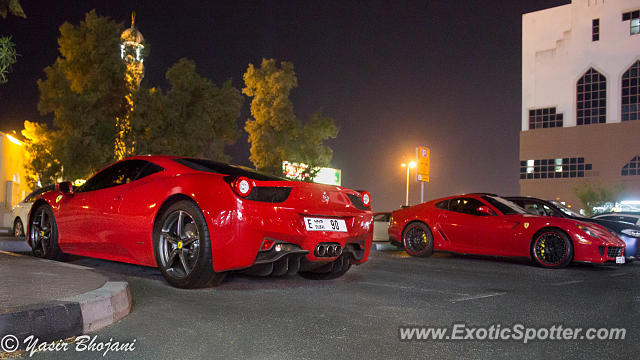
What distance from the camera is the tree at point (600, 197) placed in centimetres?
5622

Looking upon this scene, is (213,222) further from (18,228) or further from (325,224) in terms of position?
(18,228)

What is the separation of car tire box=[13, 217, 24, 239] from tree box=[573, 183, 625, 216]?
56.3 m

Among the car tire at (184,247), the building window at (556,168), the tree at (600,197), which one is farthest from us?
the building window at (556,168)

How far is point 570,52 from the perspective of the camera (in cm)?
6475

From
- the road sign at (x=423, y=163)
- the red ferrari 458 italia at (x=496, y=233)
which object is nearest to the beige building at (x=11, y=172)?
the road sign at (x=423, y=163)

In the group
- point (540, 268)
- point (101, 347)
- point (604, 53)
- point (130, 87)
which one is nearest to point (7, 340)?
point (101, 347)

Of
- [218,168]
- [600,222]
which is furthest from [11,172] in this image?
[600,222]

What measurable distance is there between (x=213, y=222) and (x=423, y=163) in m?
18.5

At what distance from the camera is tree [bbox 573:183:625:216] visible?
56219 mm

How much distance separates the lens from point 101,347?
118 inches

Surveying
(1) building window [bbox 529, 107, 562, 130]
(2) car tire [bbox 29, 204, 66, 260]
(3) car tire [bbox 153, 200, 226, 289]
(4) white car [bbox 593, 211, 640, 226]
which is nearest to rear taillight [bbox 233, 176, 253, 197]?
(3) car tire [bbox 153, 200, 226, 289]

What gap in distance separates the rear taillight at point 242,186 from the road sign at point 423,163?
17861 mm

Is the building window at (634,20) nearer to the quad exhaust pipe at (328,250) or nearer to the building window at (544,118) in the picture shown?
the building window at (544,118)

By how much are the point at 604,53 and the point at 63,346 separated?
70699mm
